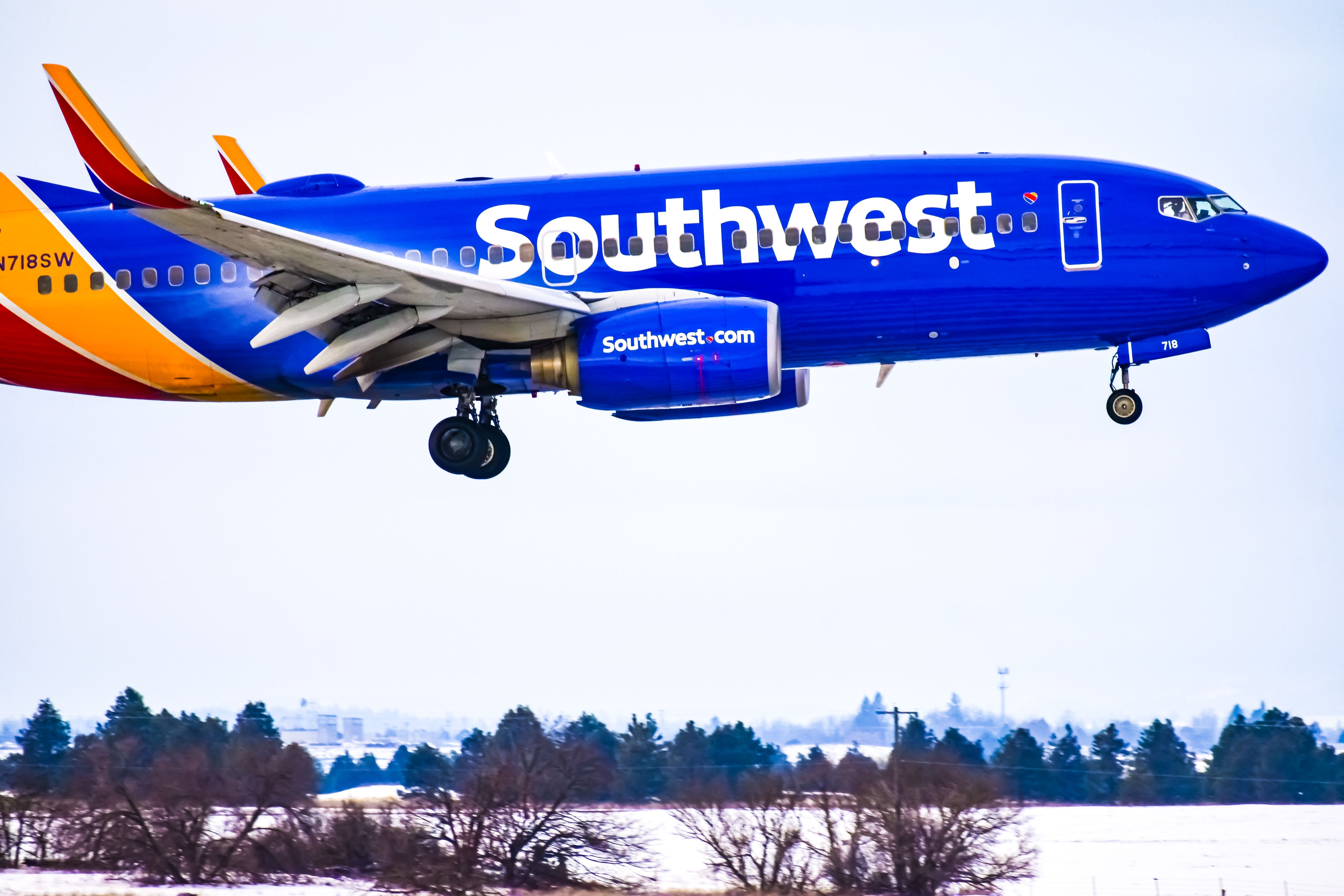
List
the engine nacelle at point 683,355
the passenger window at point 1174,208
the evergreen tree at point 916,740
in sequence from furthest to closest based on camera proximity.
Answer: the evergreen tree at point 916,740 → the passenger window at point 1174,208 → the engine nacelle at point 683,355

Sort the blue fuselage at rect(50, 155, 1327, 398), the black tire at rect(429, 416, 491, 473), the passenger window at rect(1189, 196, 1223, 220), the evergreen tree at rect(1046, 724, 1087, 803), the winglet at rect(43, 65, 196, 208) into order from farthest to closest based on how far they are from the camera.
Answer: the evergreen tree at rect(1046, 724, 1087, 803)
the black tire at rect(429, 416, 491, 473)
the passenger window at rect(1189, 196, 1223, 220)
the blue fuselage at rect(50, 155, 1327, 398)
the winglet at rect(43, 65, 196, 208)

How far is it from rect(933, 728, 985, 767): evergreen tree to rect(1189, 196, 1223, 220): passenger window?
12382 mm

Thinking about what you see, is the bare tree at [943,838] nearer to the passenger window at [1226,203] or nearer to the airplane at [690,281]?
the airplane at [690,281]

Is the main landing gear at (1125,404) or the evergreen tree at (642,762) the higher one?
the main landing gear at (1125,404)

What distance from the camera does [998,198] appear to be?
2466 cm

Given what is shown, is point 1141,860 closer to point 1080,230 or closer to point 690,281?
point 1080,230

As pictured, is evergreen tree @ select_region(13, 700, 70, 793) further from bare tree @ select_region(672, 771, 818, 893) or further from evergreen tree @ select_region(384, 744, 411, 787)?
bare tree @ select_region(672, 771, 818, 893)

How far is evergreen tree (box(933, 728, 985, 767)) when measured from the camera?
108 ft

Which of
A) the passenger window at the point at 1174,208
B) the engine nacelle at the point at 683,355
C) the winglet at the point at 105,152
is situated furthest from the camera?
the passenger window at the point at 1174,208

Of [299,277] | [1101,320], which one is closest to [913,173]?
[1101,320]

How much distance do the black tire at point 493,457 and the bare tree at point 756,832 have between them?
8.07 m

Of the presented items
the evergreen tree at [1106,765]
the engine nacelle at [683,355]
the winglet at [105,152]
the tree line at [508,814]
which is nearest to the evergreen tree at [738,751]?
the tree line at [508,814]

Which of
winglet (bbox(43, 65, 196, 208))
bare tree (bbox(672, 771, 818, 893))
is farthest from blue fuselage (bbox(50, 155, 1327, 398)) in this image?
bare tree (bbox(672, 771, 818, 893))

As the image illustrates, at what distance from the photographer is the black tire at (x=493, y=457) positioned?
1056 inches
